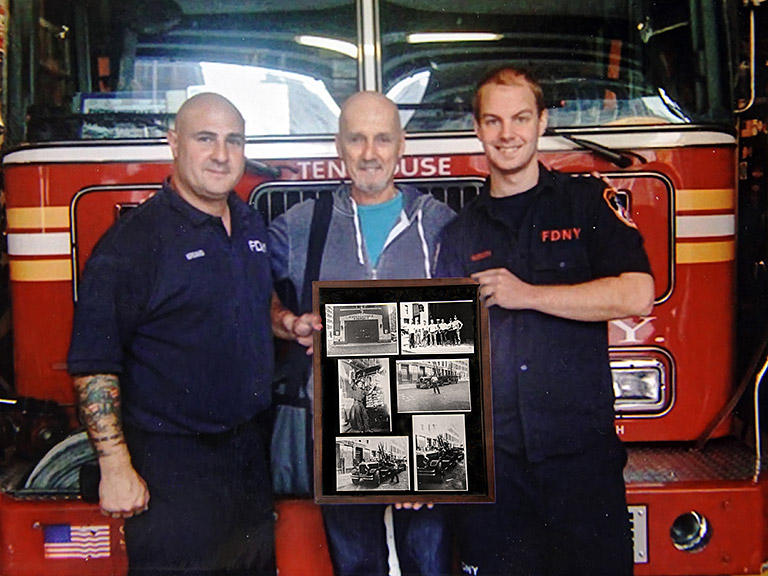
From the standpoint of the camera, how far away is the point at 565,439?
2262mm

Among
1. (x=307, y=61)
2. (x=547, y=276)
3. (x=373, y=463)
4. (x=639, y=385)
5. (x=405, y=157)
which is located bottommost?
(x=373, y=463)

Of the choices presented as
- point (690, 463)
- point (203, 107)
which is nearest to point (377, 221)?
point (203, 107)

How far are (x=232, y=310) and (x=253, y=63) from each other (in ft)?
2.42

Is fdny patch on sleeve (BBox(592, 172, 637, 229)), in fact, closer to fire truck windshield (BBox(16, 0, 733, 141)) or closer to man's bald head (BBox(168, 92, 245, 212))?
fire truck windshield (BBox(16, 0, 733, 141))

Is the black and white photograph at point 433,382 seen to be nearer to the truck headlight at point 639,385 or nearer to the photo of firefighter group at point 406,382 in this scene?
the photo of firefighter group at point 406,382

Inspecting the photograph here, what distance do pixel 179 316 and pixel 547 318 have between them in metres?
1.08

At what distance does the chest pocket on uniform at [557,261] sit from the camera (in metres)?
2.22

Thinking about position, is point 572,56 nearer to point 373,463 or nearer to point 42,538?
point 373,463

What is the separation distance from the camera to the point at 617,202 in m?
2.28

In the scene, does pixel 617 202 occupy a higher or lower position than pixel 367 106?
lower

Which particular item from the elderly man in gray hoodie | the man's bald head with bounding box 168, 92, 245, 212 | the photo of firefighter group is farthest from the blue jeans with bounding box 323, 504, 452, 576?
the man's bald head with bounding box 168, 92, 245, 212

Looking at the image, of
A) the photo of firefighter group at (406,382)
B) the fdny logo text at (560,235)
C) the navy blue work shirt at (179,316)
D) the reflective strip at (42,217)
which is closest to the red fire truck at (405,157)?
the reflective strip at (42,217)

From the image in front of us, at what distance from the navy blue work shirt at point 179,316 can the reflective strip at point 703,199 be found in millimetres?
1278

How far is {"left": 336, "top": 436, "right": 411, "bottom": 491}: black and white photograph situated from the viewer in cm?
225
